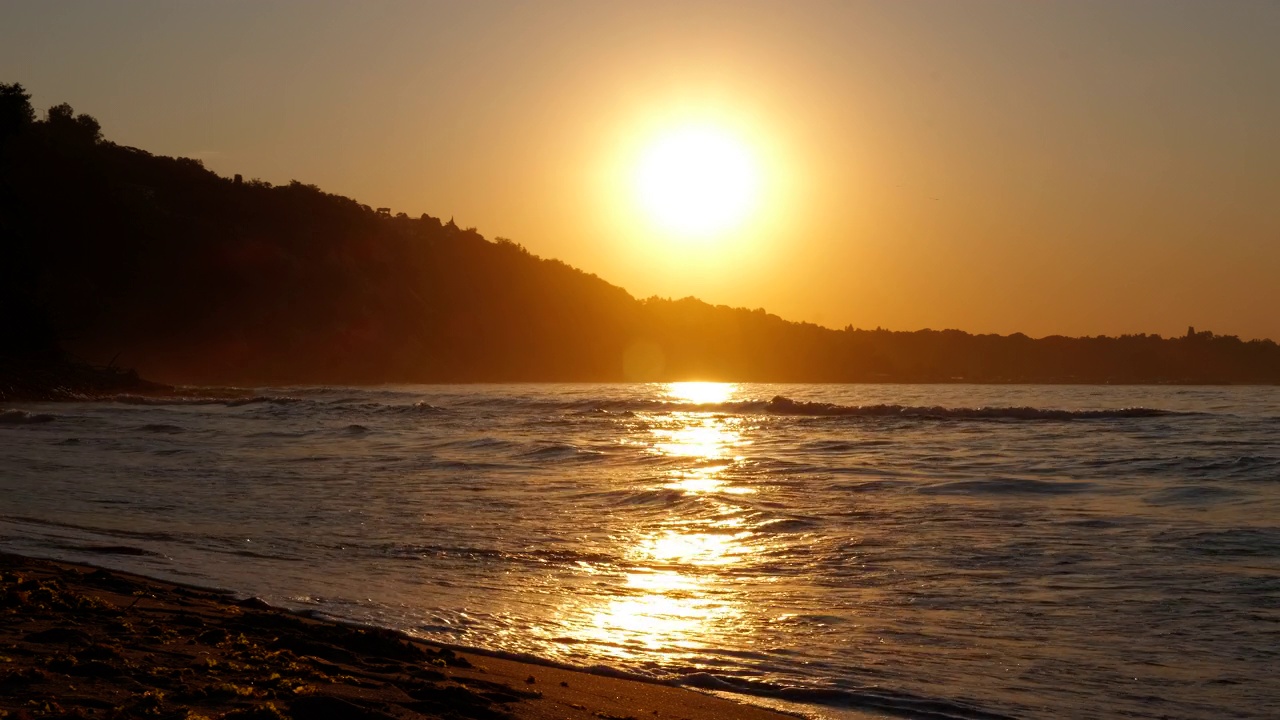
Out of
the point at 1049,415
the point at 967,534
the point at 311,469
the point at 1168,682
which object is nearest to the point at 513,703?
the point at 1168,682

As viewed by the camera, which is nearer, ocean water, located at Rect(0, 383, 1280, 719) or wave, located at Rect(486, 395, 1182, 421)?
ocean water, located at Rect(0, 383, 1280, 719)

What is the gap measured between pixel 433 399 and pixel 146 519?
128 feet

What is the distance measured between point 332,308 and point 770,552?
8557cm

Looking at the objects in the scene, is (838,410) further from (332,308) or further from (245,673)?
(332,308)

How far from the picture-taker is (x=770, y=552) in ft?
34.5

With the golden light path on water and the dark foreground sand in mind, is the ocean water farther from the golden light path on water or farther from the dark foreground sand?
the dark foreground sand

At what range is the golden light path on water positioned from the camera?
7.16 m

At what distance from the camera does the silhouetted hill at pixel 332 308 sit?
6184cm

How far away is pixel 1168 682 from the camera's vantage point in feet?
20.0

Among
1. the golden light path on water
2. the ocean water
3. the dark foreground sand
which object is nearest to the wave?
the ocean water

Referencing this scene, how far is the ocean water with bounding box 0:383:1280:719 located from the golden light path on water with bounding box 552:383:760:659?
4cm

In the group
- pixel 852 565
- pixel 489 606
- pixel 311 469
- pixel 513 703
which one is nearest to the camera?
pixel 513 703

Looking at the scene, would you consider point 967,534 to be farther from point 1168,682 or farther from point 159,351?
point 159,351

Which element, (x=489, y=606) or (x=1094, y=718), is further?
(x=489, y=606)
